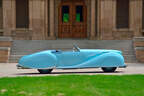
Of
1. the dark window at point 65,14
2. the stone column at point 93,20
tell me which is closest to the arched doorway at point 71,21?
the dark window at point 65,14

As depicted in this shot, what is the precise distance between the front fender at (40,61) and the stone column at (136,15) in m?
15.0

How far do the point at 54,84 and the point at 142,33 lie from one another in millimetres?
18734

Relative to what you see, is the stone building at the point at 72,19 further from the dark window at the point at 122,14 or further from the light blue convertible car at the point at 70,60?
the light blue convertible car at the point at 70,60

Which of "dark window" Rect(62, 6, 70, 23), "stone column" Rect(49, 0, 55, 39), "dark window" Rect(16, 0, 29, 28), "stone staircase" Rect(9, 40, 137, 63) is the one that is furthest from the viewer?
"dark window" Rect(62, 6, 70, 23)

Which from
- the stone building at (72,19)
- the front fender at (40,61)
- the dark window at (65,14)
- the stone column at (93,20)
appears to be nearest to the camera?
the front fender at (40,61)

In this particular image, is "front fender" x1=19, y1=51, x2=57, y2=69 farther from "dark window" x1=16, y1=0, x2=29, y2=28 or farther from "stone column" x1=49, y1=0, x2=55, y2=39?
"dark window" x1=16, y1=0, x2=29, y2=28

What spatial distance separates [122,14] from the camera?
2722 centimetres

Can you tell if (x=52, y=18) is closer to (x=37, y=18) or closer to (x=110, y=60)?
(x=37, y=18)

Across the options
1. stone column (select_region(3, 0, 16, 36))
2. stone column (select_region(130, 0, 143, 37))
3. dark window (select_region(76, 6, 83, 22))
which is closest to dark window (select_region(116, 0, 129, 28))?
stone column (select_region(130, 0, 143, 37))

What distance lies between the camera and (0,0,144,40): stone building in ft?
83.8

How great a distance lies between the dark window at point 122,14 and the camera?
27.1m

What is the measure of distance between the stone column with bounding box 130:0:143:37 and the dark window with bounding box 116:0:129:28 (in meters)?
1.27

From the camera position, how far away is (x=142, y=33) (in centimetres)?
2611

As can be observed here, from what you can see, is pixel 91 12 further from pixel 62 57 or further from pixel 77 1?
pixel 62 57
